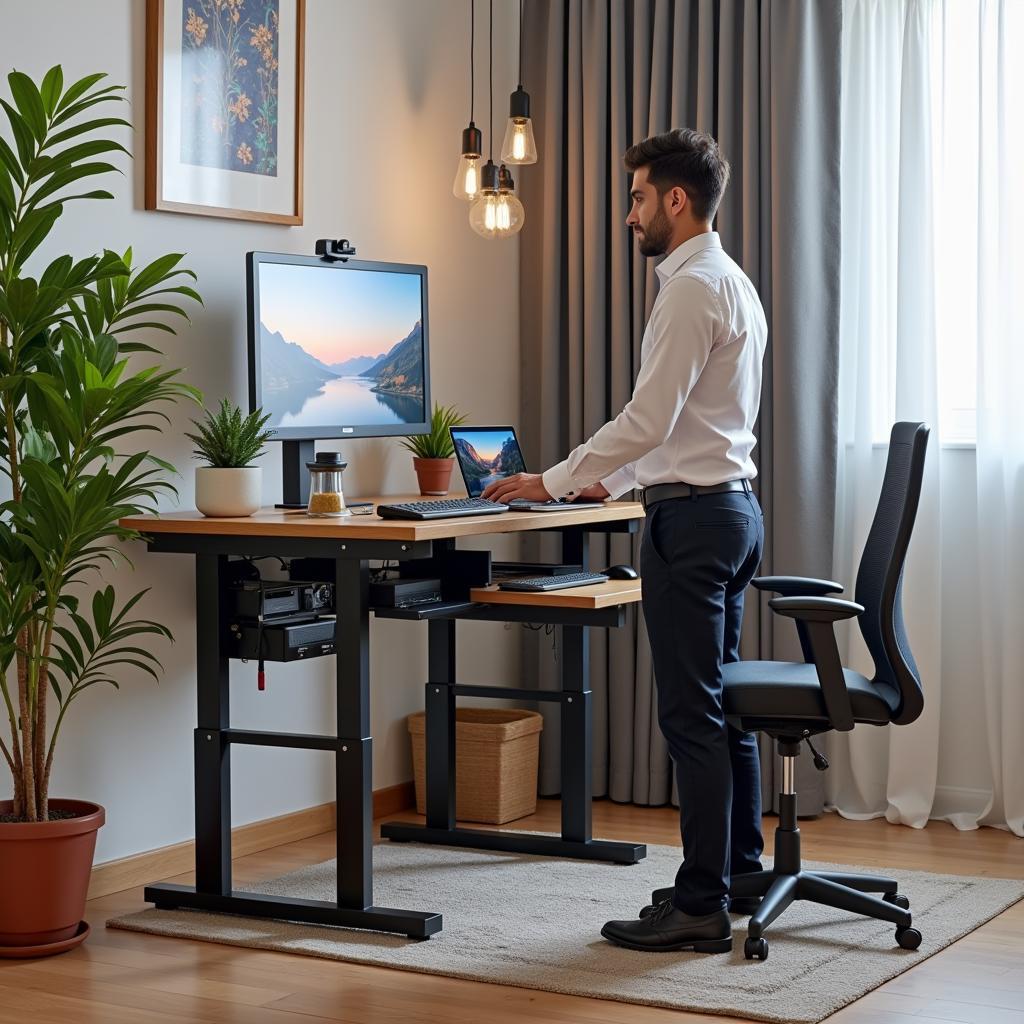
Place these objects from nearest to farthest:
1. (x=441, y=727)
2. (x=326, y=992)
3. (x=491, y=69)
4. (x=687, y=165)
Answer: (x=326, y=992) → (x=687, y=165) → (x=441, y=727) → (x=491, y=69)

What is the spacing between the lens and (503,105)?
4.75 metres

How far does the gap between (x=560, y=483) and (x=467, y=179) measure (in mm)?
1387

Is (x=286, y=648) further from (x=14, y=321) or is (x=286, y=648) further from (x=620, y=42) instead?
(x=620, y=42)

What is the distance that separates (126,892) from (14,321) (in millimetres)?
1299

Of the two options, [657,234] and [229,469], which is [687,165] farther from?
[229,469]

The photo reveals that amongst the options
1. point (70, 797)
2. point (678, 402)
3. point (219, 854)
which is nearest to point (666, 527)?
point (678, 402)

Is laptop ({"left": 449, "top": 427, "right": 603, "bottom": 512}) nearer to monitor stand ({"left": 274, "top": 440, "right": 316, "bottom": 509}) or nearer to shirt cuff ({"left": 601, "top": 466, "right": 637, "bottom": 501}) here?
shirt cuff ({"left": 601, "top": 466, "right": 637, "bottom": 501})

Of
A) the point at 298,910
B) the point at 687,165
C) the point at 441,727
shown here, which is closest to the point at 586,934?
the point at 298,910

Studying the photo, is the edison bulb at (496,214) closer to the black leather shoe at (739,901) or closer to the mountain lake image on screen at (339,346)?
the mountain lake image on screen at (339,346)

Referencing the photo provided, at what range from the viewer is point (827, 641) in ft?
9.76

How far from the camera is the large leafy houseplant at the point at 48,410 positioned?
2982mm

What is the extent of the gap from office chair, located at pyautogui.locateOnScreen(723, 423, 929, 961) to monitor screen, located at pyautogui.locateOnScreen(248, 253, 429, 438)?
1.14m

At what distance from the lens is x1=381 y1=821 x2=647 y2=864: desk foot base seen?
151 inches

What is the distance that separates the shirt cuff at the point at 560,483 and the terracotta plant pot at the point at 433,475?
101 centimetres
